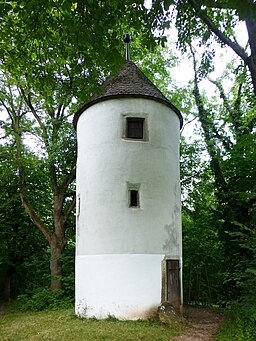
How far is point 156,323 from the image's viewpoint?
966 centimetres

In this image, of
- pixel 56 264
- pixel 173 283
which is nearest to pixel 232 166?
pixel 173 283

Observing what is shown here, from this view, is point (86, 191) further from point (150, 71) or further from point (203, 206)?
point (150, 71)

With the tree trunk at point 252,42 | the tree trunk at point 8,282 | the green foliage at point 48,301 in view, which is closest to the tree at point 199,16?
the tree trunk at point 252,42

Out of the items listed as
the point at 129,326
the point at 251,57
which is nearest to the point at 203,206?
the point at 129,326

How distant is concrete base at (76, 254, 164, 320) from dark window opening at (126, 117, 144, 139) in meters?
3.92

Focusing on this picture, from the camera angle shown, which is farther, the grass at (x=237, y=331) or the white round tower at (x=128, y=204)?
the white round tower at (x=128, y=204)

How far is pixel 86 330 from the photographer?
908cm

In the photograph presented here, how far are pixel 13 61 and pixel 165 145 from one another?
653cm

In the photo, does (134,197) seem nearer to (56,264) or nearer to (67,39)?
(67,39)

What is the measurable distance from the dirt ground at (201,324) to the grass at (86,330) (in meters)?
0.30

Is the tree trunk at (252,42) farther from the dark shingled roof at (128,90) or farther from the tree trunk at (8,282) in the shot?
the tree trunk at (8,282)

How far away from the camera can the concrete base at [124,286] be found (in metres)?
10.1

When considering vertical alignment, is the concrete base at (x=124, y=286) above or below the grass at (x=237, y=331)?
above

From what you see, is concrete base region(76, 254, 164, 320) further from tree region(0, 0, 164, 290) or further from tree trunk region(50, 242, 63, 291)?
tree region(0, 0, 164, 290)
